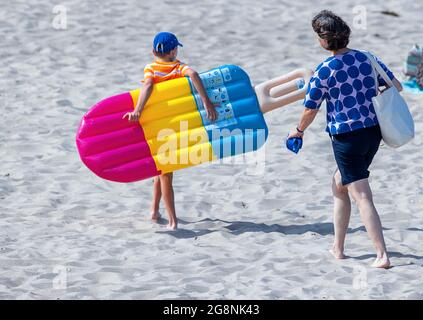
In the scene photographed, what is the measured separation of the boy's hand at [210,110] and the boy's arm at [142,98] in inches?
15.2

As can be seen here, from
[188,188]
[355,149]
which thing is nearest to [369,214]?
[355,149]

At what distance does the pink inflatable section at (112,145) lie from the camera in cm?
720

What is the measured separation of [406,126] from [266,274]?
3.95ft

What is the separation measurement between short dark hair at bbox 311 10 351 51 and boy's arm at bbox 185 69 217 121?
3.70 feet

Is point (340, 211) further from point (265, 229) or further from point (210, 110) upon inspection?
point (210, 110)

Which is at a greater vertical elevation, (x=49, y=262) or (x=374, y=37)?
(x=374, y=37)

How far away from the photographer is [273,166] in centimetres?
850

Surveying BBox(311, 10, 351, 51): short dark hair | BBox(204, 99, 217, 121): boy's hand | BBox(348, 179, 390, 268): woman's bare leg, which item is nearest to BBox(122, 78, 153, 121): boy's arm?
BBox(204, 99, 217, 121): boy's hand

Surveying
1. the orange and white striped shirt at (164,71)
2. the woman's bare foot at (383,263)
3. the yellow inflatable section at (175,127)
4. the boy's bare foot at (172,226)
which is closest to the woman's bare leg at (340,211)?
the woman's bare foot at (383,263)

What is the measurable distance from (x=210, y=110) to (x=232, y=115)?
169 millimetres

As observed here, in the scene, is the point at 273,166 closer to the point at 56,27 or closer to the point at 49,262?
the point at 49,262
